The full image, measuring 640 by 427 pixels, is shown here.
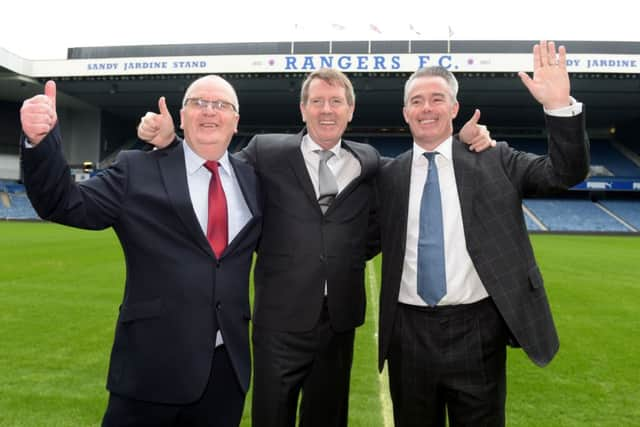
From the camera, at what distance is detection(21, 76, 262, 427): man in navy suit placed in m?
2.05

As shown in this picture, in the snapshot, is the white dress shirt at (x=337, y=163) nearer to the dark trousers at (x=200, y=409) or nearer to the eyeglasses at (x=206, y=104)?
the eyeglasses at (x=206, y=104)

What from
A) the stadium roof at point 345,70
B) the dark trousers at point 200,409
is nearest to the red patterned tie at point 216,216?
the dark trousers at point 200,409

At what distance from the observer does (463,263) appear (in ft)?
8.24

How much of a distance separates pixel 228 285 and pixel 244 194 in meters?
0.45

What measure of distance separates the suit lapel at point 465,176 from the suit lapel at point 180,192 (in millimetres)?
1312

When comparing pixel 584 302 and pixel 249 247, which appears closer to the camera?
pixel 249 247

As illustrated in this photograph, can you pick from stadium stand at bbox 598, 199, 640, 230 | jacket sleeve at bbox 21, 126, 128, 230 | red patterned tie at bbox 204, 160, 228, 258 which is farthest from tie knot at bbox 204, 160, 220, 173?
stadium stand at bbox 598, 199, 640, 230

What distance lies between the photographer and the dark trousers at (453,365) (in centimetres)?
243

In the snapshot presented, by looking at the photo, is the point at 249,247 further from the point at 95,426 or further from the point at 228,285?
the point at 95,426

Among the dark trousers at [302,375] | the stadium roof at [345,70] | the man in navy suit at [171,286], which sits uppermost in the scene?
the stadium roof at [345,70]

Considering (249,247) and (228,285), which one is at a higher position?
(249,247)

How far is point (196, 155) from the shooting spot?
2299 mm

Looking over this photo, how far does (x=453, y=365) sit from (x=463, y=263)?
52cm

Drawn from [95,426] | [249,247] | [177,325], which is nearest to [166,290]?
[177,325]
